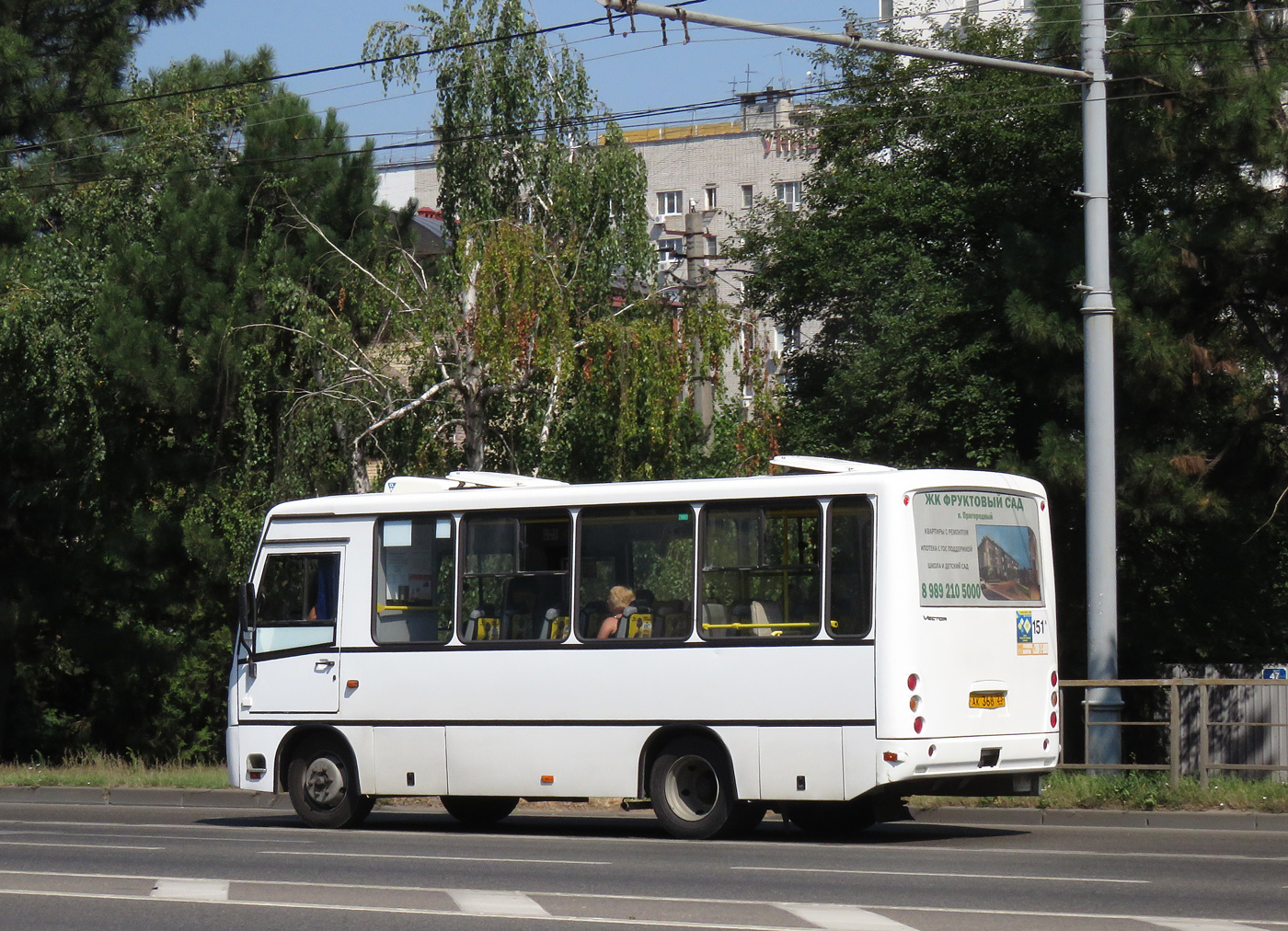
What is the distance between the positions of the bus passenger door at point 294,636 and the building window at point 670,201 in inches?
2578

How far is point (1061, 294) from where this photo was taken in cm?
2417

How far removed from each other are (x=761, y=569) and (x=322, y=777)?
463cm

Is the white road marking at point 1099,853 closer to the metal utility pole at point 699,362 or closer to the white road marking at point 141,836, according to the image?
the white road marking at point 141,836

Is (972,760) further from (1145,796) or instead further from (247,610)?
(247,610)

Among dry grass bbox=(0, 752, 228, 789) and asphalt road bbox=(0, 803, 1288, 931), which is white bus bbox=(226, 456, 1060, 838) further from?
dry grass bbox=(0, 752, 228, 789)

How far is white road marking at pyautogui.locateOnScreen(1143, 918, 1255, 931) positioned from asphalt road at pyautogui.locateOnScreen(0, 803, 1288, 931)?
0.01m

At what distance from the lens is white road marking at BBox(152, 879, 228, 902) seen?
10.2m

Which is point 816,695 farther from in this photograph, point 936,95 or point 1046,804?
point 936,95

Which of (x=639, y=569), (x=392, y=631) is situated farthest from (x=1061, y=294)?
(x=392, y=631)

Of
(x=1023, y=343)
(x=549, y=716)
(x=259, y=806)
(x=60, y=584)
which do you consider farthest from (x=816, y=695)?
(x=60, y=584)

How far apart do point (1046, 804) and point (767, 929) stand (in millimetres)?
8288

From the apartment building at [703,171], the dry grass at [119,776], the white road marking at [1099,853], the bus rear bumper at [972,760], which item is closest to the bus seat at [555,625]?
the bus rear bumper at [972,760]

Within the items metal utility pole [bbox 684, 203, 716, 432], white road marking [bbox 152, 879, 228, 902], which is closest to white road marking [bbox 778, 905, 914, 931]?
white road marking [bbox 152, 879, 228, 902]

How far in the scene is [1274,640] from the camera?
28.2 m
